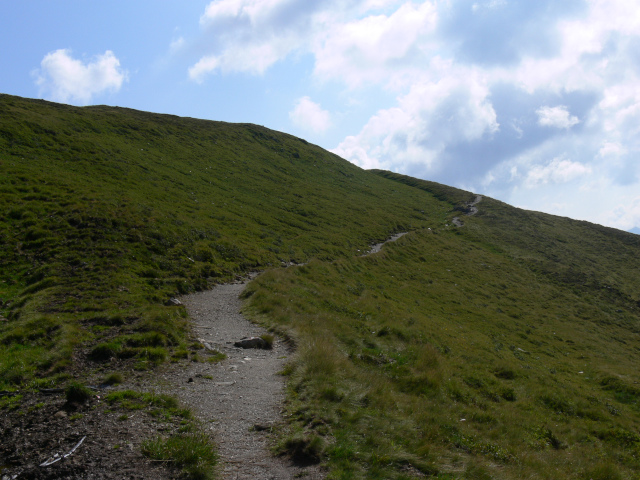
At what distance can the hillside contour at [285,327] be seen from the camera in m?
8.70

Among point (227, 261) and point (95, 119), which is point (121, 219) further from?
point (95, 119)

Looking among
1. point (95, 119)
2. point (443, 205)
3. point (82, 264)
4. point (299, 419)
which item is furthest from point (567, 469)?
point (443, 205)

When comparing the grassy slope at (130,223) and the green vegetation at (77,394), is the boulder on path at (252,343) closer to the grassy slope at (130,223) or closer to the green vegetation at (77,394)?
the grassy slope at (130,223)

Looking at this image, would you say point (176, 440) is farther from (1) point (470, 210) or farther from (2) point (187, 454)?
(1) point (470, 210)

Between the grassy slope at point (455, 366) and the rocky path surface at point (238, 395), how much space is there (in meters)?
0.67

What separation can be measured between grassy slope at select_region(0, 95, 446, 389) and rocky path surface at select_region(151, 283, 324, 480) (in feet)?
5.67

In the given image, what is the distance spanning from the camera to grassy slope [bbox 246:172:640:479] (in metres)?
9.50

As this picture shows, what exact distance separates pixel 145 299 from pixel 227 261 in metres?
11.9

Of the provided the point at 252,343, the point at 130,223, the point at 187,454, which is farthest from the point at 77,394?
the point at 130,223

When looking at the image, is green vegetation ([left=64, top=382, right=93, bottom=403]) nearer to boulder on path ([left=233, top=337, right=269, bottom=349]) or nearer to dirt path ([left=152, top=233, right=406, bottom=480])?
dirt path ([left=152, top=233, right=406, bottom=480])

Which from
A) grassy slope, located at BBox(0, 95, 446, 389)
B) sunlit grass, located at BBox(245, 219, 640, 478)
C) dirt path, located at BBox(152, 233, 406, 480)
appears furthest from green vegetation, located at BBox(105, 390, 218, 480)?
grassy slope, located at BBox(0, 95, 446, 389)

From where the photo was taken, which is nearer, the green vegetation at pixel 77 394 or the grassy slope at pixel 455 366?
the green vegetation at pixel 77 394

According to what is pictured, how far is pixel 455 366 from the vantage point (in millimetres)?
20109

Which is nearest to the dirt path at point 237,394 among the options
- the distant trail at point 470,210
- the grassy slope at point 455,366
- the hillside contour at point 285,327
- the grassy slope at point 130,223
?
the hillside contour at point 285,327
